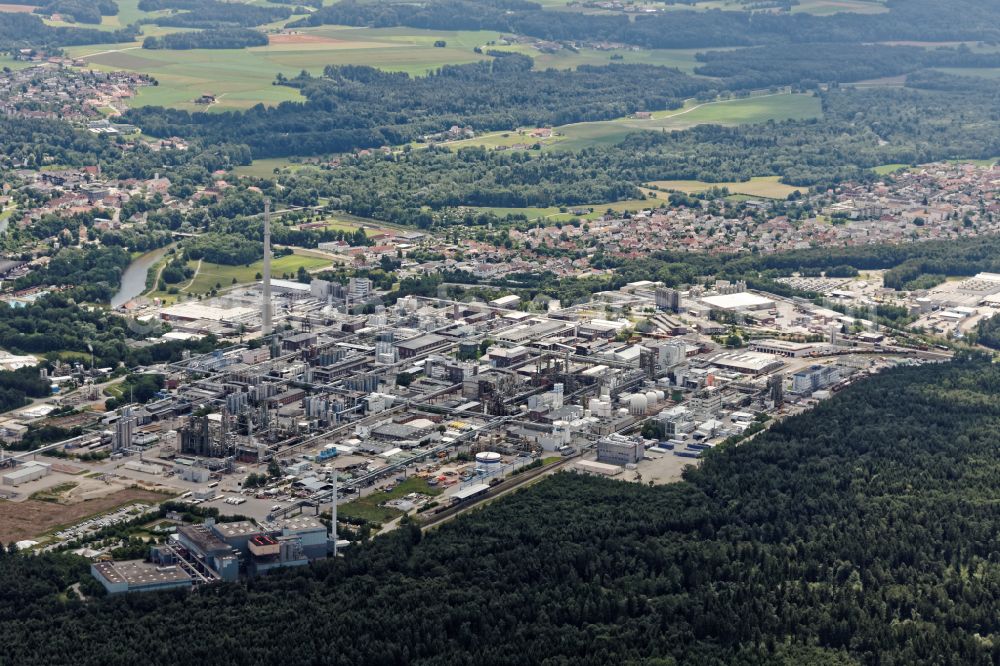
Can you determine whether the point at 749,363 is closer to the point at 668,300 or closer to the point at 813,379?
the point at 813,379

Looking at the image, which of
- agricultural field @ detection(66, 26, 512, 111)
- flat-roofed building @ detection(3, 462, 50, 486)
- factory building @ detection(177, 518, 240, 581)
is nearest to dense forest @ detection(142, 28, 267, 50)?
agricultural field @ detection(66, 26, 512, 111)

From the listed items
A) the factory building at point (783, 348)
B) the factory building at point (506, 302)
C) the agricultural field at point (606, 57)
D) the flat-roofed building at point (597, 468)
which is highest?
the flat-roofed building at point (597, 468)

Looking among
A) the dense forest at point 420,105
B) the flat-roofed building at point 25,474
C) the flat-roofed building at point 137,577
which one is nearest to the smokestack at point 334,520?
the flat-roofed building at point 137,577

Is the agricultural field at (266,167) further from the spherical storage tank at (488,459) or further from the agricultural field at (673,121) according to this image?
the spherical storage tank at (488,459)

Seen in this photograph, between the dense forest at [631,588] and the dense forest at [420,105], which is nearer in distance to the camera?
the dense forest at [631,588]

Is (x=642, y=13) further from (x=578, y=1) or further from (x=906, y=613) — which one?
(x=906, y=613)

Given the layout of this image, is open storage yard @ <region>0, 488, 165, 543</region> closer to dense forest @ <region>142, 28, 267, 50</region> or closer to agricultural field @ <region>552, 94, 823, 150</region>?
agricultural field @ <region>552, 94, 823, 150</region>

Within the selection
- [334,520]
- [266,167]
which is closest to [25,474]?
[334,520]
